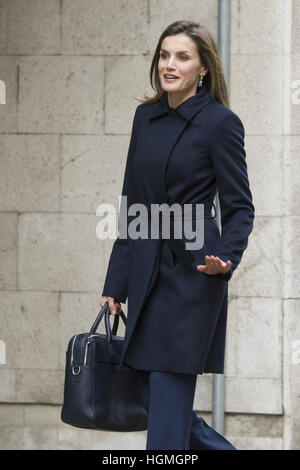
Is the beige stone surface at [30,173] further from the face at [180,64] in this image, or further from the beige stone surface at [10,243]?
the face at [180,64]

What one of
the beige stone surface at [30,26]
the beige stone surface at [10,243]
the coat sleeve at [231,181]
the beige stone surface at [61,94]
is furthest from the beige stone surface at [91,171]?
the coat sleeve at [231,181]

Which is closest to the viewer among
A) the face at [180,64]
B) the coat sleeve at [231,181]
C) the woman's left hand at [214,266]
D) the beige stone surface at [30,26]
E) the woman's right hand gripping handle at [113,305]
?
the woman's left hand at [214,266]

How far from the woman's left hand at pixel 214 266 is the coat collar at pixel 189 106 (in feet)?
2.05

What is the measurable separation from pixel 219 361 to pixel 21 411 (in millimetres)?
2257

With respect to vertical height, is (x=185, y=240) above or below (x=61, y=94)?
below

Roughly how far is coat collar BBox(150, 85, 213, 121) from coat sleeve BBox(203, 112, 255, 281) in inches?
5.6

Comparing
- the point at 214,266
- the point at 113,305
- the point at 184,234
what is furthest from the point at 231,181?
the point at 113,305

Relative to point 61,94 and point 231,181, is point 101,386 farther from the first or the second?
point 61,94

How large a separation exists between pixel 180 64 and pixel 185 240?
69 cm

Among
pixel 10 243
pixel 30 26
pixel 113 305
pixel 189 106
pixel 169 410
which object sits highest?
pixel 30 26

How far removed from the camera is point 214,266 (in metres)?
3.64

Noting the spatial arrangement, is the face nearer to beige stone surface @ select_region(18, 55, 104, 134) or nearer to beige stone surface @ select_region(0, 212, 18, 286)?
beige stone surface @ select_region(18, 55, 104, 134)

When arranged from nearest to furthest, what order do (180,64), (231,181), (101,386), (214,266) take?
(214,266) < (231,181) < (180,64) < (101,386)

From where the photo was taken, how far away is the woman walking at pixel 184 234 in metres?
3.86
